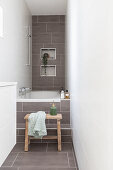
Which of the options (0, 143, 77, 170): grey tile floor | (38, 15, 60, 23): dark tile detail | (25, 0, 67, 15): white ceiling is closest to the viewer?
(0, 143, 77, 170): grey tile floor

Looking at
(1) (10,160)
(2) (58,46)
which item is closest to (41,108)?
(1) (10,160)

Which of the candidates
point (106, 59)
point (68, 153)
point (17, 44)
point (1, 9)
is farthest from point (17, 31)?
point (106, 59)

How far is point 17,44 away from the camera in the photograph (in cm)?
337

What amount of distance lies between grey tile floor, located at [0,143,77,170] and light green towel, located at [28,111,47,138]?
0.81 feet

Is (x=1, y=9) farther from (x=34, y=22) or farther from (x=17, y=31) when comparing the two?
(x=34, y=22)

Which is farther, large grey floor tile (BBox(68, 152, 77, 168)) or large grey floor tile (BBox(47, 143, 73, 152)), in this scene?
large grey floor tile (BBox(47, 143, 73, 152))

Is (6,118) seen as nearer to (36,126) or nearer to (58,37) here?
(36,126)

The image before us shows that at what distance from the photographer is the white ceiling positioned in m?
4.04

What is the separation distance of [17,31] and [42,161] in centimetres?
224

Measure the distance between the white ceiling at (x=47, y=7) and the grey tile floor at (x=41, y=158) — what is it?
2.96 m

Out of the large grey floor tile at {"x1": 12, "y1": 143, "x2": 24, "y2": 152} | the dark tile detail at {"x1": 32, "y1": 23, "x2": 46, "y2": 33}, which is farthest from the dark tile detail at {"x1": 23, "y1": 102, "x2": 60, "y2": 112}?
the dark tile detail at {"x1": 32, "y1": 23, "x2": 46, "y2": 33}

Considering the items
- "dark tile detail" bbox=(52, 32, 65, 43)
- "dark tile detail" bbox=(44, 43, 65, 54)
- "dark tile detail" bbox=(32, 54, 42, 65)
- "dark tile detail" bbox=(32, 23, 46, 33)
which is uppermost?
"dark tile detail" bbox=(32, 23, 46, 33)

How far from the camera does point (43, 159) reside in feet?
7.54

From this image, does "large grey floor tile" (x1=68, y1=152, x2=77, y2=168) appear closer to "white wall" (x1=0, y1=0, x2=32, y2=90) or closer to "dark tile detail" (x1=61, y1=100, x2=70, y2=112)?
"dark tile detail" (x1=61, y1=100, x2=70, y2=112)
